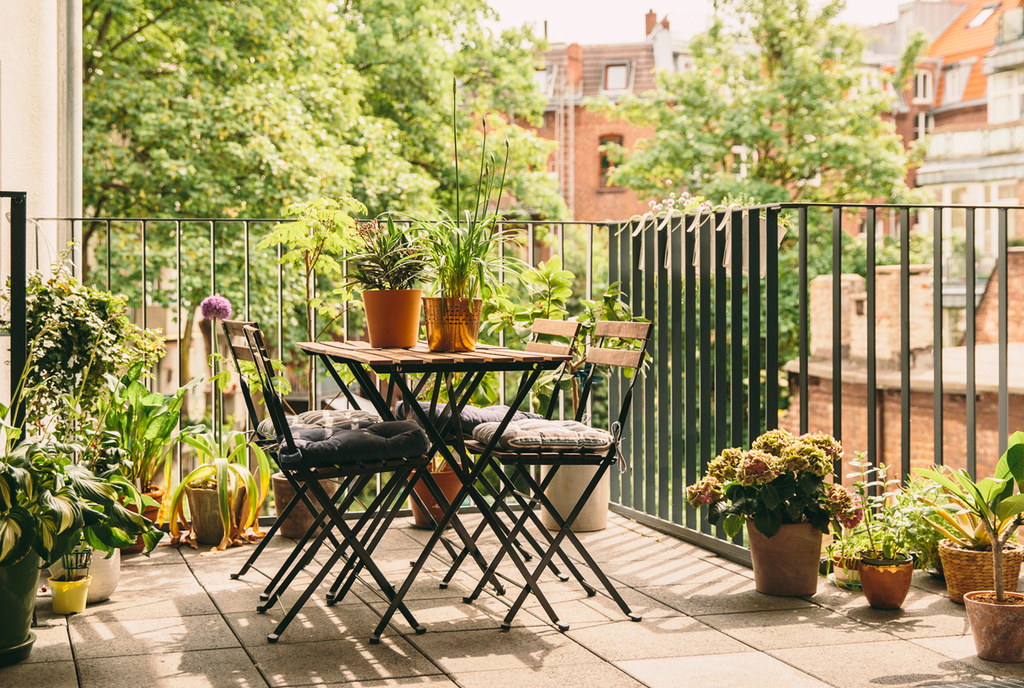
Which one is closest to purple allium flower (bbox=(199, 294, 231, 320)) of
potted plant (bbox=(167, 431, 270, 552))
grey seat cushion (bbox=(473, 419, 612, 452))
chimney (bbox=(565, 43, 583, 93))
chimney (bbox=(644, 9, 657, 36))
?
potted plant (bbox=(167, 431, 270, 552))

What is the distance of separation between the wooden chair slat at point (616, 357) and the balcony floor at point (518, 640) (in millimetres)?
848

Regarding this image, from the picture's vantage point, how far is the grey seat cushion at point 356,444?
9.71 ft

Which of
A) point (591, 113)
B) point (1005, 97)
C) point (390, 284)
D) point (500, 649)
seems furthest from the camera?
point (591, 113)

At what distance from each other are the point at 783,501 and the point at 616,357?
80 centimetres

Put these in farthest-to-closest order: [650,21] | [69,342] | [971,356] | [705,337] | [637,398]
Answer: [650,21], [637,398], [705,337], [971,356], [69,342]

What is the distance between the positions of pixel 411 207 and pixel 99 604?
396 inches

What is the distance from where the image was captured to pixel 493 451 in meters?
3.25

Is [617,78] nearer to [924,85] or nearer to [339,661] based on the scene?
[924,85]

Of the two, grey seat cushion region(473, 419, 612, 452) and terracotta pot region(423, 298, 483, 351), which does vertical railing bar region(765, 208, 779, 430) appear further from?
terracotta pot region(423, 298, 483, 351)

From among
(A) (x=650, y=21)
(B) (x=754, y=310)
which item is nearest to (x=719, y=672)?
(B) (x=754, y=310)

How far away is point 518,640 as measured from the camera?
9.94 ft

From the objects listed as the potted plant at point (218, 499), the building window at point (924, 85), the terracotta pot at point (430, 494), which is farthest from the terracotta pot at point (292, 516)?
the building window at point (924, 85)

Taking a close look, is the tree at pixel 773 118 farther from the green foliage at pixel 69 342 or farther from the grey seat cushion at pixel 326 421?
the green foliage at pixel 69 342

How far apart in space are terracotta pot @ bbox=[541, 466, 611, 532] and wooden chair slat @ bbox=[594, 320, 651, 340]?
1087 mm
